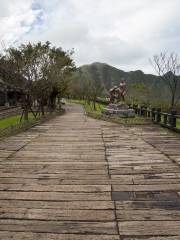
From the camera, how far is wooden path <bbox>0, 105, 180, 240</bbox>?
422 cm

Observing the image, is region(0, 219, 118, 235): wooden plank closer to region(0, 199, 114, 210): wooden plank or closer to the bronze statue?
region(0, 199, 114, 210): wooden plank

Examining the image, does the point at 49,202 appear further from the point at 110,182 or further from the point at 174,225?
the point at 174,225

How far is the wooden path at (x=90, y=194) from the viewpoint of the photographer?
422 cm

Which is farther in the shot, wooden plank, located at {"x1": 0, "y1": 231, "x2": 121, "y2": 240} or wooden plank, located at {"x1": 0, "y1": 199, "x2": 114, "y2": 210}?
wooden plank, located at {"x1": 0, "y1": 199, "x2": 114, "y2": 210}

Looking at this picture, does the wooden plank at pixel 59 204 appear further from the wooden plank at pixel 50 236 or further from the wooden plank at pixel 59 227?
the wooden plank at pixel 50 236

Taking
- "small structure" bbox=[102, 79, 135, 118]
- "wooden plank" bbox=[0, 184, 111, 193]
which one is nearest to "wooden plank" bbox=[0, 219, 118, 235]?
"wooden plank" bbox=[0, 184, 111, 193]

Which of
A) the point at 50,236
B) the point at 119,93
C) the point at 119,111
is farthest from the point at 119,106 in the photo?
the point at 50,236

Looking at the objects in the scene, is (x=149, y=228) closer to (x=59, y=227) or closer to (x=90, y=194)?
(x=59, y=227)

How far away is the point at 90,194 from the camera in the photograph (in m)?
5.68

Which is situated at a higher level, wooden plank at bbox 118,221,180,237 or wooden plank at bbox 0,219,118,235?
wooden plank at bbox 0,219,118,235

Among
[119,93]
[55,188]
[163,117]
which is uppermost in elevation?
[119,93]

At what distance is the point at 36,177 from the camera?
6867 millimetres

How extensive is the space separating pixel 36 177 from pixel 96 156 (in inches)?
108

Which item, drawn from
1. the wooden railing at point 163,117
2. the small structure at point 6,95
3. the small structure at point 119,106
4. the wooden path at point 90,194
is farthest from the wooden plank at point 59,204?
the small structure at point 6,95
